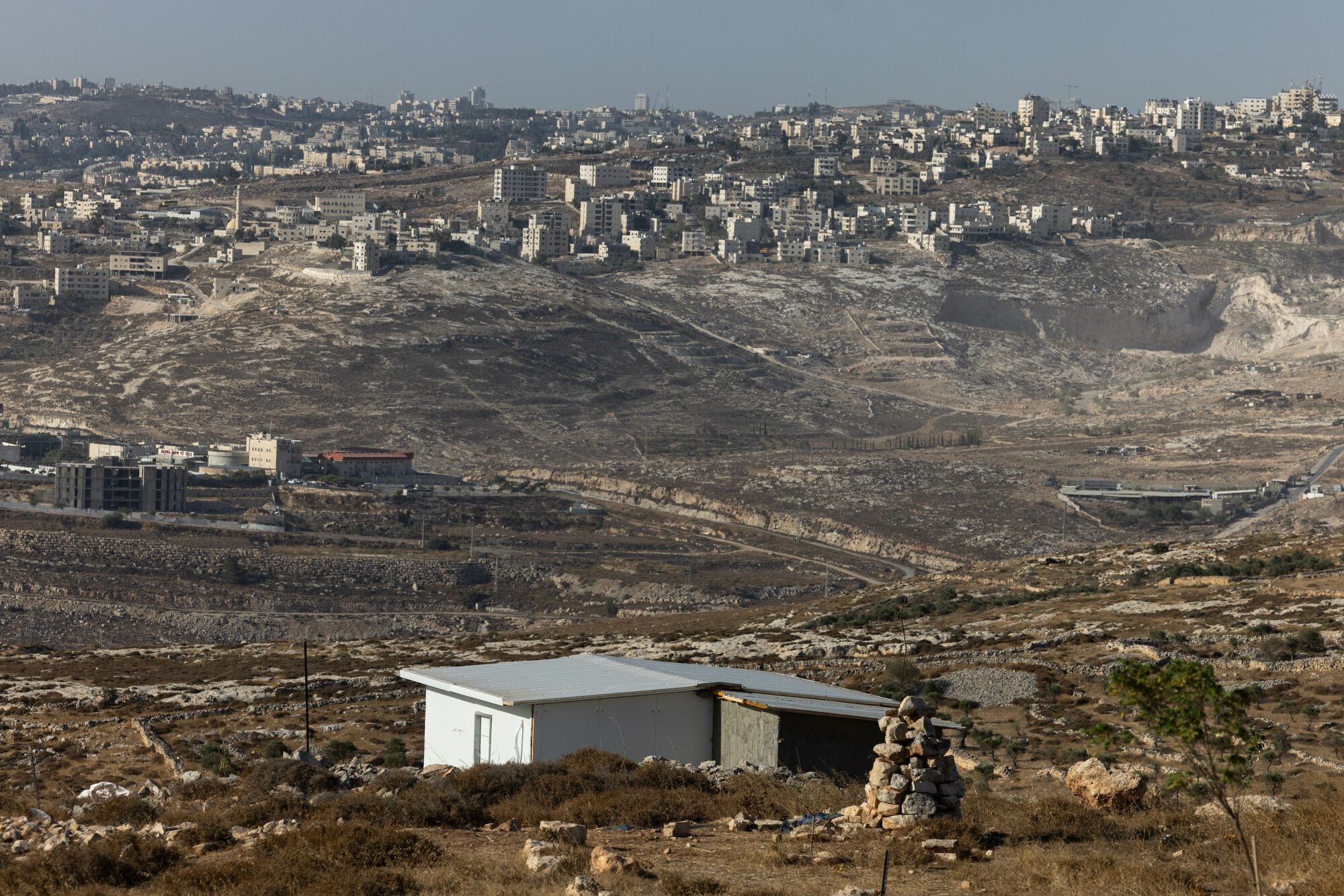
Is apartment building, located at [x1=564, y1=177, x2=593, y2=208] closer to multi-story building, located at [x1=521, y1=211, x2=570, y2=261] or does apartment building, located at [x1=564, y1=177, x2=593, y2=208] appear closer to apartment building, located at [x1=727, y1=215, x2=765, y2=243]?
apartment building, located at [x1=727, y1=215, x2=765, y2=243]

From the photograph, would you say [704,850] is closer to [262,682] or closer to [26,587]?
[262,682]

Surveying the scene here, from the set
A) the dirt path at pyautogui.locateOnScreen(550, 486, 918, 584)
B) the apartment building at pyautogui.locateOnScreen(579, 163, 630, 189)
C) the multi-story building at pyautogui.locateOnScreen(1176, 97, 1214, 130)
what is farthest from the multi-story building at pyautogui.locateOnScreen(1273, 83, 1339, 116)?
the dirt path at pyautogui.locateOnScreen(550, 486, 918, 584)

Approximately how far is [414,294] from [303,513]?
37302 millimetres

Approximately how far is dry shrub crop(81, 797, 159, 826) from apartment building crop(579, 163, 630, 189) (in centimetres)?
13867

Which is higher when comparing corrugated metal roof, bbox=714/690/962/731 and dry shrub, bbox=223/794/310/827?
dry shrub, bbox=223/794/310/827

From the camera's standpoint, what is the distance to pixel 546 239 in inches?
4727

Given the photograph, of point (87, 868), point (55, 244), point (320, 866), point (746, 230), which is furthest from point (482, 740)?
point (55, 244)

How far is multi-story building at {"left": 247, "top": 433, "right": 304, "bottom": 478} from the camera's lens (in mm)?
73188

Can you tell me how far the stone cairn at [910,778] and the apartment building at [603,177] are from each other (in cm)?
14032

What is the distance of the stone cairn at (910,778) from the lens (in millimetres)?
11484

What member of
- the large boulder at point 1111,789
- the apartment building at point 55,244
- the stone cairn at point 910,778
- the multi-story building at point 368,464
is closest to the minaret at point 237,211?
the apartment building at point 55,244

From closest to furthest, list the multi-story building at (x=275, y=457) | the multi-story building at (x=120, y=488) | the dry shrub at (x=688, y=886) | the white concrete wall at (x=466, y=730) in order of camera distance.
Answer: the dry shrub at (x=688, y=886), the white concrete wall at (x=466, y=730), the multi-story building at (x=120, y=488), the multi-story building at (x=275, y=457)

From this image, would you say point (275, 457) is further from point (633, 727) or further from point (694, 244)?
point (633, 727)

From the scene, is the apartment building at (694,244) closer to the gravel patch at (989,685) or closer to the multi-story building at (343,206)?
the multi-story building at (343,206)
